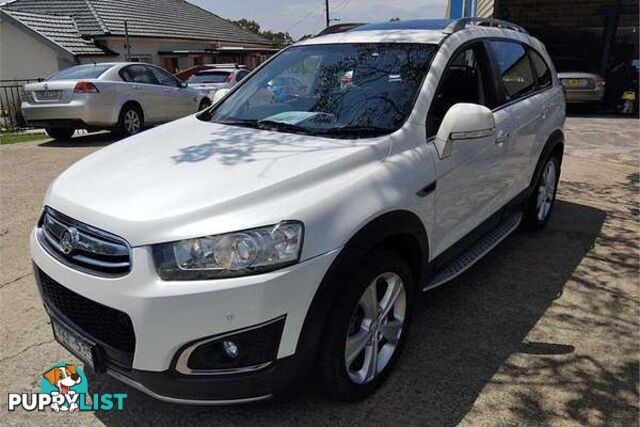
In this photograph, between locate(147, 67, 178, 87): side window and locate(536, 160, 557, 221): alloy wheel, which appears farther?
locate(147, 67, 178, 87): side window

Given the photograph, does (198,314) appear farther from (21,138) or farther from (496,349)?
(21,138)

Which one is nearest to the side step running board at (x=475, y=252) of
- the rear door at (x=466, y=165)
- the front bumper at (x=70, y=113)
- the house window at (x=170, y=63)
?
the rear door at (x=466, y=165)

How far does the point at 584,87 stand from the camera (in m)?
13.9

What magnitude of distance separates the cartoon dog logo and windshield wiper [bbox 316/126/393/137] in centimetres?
184

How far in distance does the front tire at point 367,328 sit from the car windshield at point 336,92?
2.53ft

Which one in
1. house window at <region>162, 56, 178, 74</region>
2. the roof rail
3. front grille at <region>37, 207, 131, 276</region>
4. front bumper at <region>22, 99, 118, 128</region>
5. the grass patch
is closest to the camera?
front grille at <region>37, 207, 131, 276</region>

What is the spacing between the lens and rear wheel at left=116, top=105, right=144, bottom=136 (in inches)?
406

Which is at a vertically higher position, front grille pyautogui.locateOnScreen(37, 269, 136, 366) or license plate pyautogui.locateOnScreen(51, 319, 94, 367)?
front grille pyautogui.locateOnScreen(37, 269, 136, 366)

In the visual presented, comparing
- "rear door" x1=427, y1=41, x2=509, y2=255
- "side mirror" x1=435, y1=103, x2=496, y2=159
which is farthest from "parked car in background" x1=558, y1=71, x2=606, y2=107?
"side mirror" x1=435, y1=103, x2=496, y2=159

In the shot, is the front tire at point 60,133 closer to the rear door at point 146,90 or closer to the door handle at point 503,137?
the rear door at point 146,90

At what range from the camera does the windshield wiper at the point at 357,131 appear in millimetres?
2863

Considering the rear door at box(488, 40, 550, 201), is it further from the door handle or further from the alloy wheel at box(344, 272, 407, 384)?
the alloy wheel at box(344, 272, 407, 384)

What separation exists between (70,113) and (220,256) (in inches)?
345

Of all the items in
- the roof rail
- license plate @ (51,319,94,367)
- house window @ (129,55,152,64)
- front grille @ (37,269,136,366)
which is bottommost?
license plate @ (51,319,94,367)
